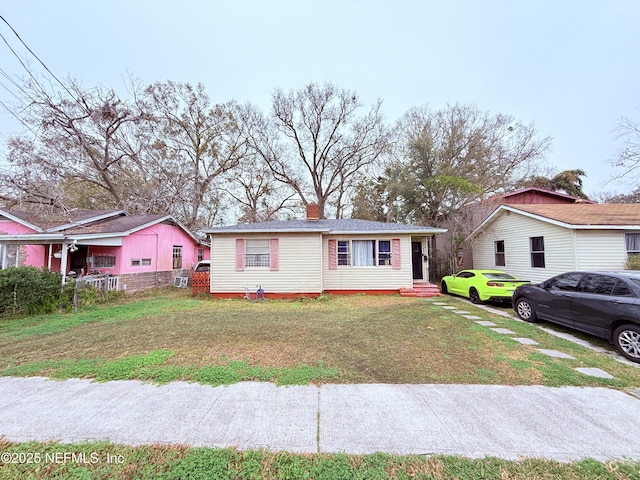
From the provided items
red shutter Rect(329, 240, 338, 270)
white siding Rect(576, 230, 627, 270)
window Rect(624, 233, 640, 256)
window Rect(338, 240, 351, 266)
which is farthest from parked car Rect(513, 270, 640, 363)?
red shutter Rect(329, 240, 338, 270)

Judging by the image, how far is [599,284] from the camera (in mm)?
5148

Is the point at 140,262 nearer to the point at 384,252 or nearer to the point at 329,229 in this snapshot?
the point at 329,229

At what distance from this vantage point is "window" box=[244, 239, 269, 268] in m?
10.3

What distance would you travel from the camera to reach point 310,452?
A: 7.07 ft

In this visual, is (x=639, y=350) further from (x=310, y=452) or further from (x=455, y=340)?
(x=310, y=452)

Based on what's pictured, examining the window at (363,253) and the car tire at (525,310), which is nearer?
the car tire at (525,310)

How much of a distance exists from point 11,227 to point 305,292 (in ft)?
41.8

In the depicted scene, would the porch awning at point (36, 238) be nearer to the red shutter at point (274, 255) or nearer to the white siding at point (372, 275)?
the red shutter at point (274, 255)

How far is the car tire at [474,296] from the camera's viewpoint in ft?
30.5

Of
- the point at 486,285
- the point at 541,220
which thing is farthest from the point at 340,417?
the point at 541,220

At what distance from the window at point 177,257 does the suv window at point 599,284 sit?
17170 millimetres

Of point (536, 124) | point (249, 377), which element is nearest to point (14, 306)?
point (249, 377)

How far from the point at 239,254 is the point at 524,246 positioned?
12.1 m

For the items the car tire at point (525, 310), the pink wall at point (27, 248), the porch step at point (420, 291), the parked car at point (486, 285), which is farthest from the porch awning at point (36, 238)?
the parked car at point (486, 285)
